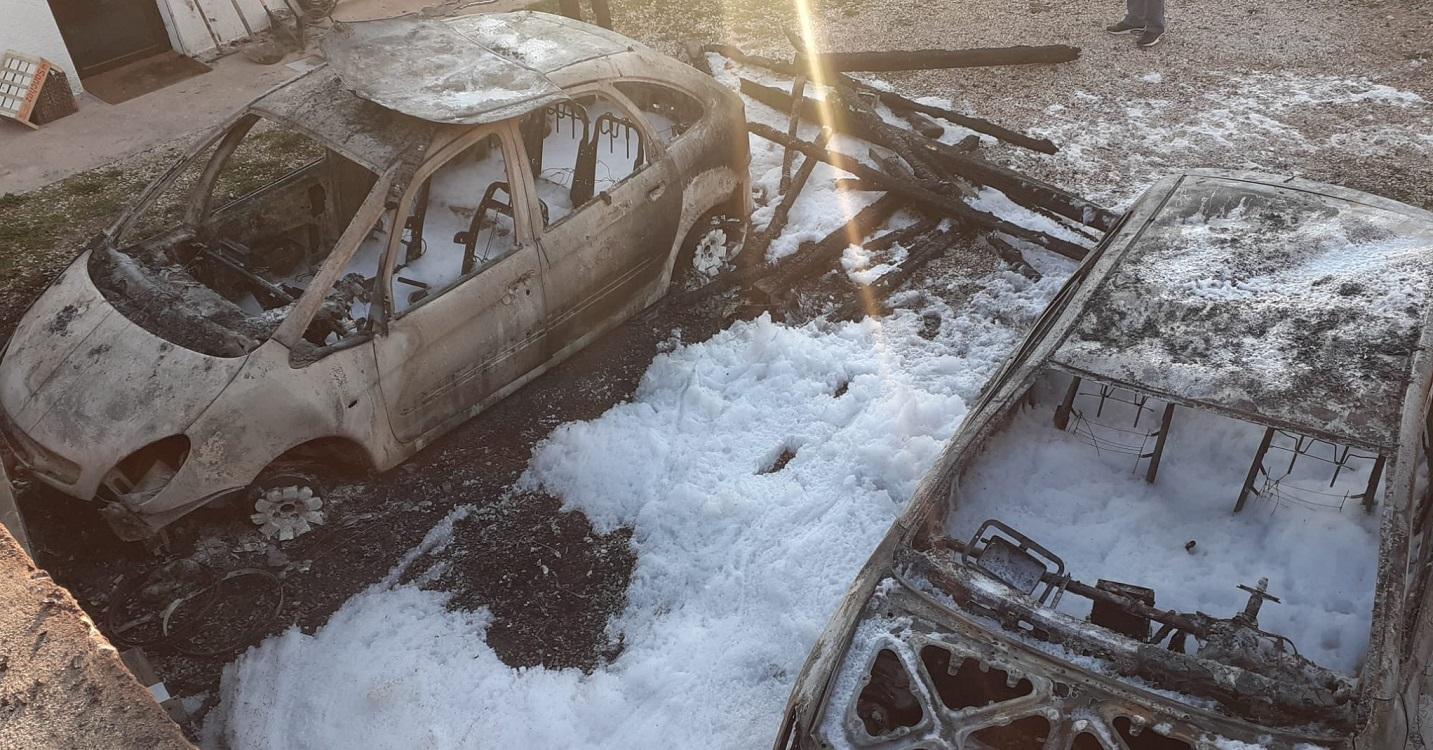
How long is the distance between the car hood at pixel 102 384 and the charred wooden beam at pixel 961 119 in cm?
588

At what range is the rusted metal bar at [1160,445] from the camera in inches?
167

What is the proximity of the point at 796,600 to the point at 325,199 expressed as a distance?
3.48 m

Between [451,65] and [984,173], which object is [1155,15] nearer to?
[984,173]

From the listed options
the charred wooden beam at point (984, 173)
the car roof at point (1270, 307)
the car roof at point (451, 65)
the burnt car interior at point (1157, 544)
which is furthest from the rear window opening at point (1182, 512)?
the car roof at point (451, 65)

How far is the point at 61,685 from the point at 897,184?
5.92 m

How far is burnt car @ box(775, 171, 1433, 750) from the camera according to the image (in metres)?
3.30

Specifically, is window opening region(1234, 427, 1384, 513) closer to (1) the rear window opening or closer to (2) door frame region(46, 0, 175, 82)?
(1) the rear window opening

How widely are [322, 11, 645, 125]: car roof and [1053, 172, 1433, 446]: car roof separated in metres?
2.98

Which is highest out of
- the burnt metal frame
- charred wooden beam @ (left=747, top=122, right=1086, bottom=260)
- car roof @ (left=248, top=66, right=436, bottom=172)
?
car roof @ (left=248, top=66, right=436, bottom=172)

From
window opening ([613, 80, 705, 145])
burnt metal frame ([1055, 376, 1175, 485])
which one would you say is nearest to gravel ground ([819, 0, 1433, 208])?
window opening ([613, 80, 705, 145])

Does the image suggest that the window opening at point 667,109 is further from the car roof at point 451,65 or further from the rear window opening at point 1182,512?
the rear window opening at point 1182,512

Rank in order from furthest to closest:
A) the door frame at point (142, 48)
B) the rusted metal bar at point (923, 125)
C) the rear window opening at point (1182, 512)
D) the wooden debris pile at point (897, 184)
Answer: the door frame at point (142, 48), the rusted metal bar at point (923, 125), the wooden debris pile at point (897, 184), the rear window opening at point (1182, 512)

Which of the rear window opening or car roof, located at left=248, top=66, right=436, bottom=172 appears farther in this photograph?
car roof, located at left=248, top=66, right=436, bottom=172

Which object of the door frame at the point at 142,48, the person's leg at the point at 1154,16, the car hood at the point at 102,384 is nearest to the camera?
the car hood at the point at 102,384
